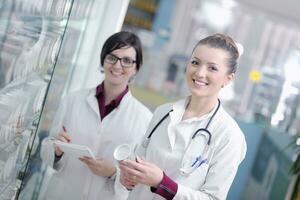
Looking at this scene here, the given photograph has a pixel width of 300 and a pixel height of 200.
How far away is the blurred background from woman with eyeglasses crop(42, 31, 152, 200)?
0.51 ft

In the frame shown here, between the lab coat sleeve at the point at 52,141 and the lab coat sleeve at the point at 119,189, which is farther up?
the lab coat sleeve at the point at 52,141

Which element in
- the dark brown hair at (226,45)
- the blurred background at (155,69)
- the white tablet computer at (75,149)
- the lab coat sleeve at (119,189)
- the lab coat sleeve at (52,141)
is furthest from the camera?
the lab coat sleeve at (52,141)

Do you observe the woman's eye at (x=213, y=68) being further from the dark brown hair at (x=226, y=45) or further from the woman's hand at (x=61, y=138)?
the woman's hand at (x=61, y=138)

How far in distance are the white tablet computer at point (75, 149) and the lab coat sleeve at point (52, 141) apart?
0.36ft

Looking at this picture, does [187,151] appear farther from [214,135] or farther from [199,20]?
[199,20]

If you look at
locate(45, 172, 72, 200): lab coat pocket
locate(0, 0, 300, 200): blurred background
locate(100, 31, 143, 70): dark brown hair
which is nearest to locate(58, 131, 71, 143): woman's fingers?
locate(0, 0, 300, 200): blurred background

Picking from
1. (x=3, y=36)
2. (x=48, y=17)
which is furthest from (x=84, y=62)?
(x=3, y=36)

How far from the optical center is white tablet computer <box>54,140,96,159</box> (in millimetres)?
1876

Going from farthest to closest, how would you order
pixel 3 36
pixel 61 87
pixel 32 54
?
pixel 61 87 → pixel 32 54 → pixel 3 36

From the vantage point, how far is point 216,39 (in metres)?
1.69

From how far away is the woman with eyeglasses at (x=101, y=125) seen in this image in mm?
2115

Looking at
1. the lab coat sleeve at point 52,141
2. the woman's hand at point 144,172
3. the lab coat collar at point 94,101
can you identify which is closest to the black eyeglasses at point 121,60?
the lab coat collar at point 94,101

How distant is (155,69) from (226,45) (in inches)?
175

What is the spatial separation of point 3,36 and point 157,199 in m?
0.93
